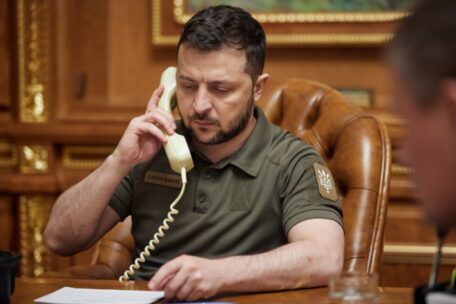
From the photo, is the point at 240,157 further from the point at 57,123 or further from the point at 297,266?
the point at 57,123

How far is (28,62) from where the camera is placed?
Result: 12.7 feet

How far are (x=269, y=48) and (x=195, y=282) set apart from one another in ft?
6.77

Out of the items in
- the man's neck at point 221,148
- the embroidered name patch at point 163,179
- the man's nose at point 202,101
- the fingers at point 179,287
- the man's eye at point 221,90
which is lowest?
the fingers at point 179,287

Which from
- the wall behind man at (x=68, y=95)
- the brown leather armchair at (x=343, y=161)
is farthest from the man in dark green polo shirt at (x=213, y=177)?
the wall behind man at (x=68, y=95)

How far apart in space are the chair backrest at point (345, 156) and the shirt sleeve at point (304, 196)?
16 centimetres

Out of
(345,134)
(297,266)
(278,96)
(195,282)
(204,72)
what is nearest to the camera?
(195,282)

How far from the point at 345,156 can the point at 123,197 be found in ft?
2.20

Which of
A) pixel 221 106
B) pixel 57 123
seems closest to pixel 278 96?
pixel 221 106

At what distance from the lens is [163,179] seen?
2404 mm

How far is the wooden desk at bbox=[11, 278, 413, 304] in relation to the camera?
71.9 inches

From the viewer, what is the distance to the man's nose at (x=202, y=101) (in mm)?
2287

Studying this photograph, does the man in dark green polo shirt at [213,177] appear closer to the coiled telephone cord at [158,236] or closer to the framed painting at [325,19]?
the coiled telephone cord at [158,236]

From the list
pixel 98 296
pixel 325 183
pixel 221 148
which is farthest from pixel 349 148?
pixel 98 296

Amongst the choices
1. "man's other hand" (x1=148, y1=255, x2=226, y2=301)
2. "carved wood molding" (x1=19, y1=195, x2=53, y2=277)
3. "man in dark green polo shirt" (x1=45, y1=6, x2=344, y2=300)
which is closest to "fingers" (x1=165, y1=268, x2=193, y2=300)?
"man's other hand" (x1=148, y1=255, x2=226, y2=301)
